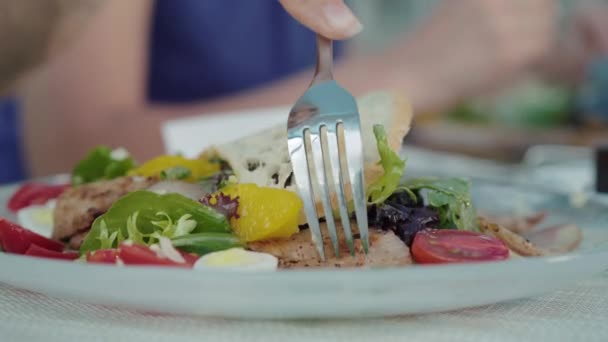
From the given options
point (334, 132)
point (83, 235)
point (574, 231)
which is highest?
point (334, 132)

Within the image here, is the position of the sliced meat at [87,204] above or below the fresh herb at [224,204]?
below

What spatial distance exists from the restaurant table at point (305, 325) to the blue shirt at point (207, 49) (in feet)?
9.57

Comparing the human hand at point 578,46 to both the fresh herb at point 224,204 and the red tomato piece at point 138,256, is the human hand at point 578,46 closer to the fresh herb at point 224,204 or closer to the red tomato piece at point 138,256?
the fresh herb at point 224,204

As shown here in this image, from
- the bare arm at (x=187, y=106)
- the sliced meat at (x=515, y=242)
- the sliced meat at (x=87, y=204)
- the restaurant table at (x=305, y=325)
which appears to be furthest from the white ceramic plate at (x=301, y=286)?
the bare arm at (x=187, y=106)

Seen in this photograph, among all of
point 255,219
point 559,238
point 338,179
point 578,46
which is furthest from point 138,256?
point 578,46

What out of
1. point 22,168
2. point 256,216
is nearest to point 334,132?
point 256,216

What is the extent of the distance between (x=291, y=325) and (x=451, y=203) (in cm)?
42

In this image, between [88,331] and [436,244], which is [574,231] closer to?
[436,244]

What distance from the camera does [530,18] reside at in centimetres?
338

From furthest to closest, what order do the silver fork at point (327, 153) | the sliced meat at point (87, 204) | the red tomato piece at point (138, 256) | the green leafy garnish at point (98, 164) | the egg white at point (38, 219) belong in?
the green leafy garnish at point (98, 164)
the egg white at point (38, 219)
the sliced meat at point (87, 204)
the silver fork at point (327, 153)
the red tomato piece at point (138, 256)

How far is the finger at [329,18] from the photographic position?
3.51ft

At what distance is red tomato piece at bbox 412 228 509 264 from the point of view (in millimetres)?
A: 897

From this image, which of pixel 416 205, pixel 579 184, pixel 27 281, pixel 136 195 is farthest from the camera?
pixel 579 184

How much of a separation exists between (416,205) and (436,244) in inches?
8.2
